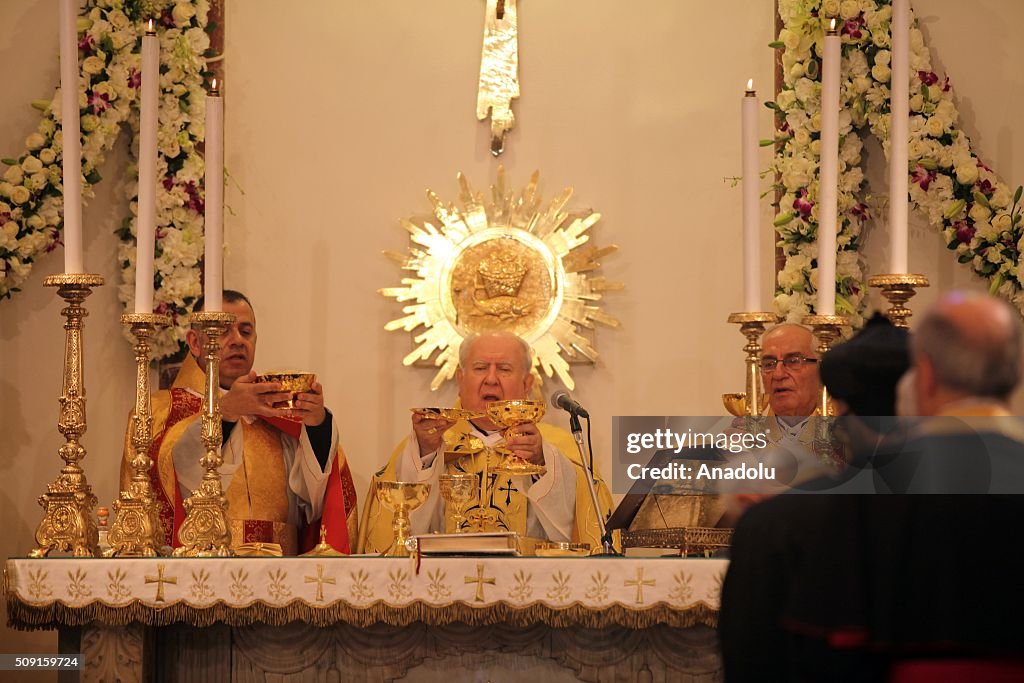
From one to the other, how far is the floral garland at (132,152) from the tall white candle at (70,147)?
186 cm

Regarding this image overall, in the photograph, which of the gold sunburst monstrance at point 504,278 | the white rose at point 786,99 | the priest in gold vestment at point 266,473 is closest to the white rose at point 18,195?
the priest in gold vestment at point 266,473

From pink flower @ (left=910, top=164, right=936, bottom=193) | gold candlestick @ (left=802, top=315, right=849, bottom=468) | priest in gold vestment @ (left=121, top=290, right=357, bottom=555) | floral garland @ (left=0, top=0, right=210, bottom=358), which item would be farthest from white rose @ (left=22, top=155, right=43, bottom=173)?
pink flower @ (left=910, top=164, right=936, bottom=193)

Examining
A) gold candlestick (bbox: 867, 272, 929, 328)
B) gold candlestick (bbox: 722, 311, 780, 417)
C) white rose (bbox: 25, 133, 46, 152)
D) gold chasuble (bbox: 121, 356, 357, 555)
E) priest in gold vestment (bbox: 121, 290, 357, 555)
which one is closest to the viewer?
gold candlestick (bbox: 867, 272, 929, 328)

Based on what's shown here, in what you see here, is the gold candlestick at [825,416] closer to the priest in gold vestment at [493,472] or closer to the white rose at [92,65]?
the priest in gold vestment at [493,472]

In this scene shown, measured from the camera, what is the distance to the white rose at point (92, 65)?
6359 millimetres

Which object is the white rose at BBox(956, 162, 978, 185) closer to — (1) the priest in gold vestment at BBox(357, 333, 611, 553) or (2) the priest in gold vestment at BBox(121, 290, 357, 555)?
(1) the priest in gold vestment at BBox(357, 333, 611, 553)

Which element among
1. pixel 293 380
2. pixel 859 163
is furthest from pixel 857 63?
pixel 293 380

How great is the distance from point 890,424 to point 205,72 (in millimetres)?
5163

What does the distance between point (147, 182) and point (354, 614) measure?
5.20 ft

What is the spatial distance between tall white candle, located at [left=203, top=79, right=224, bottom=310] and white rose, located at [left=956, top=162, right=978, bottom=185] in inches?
133

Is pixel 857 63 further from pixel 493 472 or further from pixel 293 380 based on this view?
pixel 293 380

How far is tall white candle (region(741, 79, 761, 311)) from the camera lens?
4.60 metres

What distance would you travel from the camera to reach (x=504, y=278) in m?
6.58

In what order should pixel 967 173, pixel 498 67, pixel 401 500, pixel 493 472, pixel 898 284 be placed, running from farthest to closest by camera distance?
pixel 498 67 < pixel 967 173 < pixel 493 472 < pixel 401 500 < pixel 898 284
